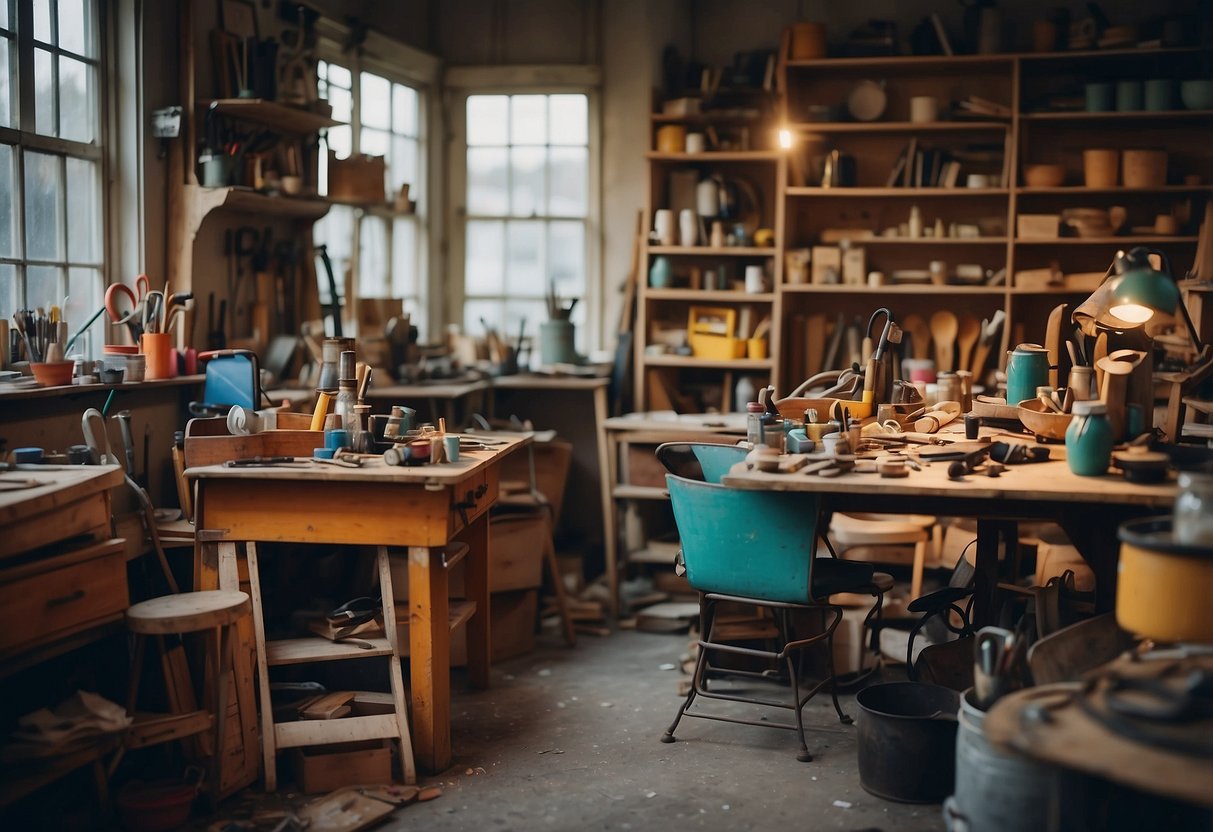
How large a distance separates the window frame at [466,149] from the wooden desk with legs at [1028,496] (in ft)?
11.2

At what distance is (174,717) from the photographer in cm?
348

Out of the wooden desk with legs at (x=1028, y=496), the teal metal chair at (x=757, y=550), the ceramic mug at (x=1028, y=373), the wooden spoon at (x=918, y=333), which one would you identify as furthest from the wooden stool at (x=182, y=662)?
the wooden spoon at (x=918, y=333)

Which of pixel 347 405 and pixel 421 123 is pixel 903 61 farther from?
pixel 347 405

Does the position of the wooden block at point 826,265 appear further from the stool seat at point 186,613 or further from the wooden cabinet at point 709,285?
the stool seat at point 186,613

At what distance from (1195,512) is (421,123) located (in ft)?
17.0

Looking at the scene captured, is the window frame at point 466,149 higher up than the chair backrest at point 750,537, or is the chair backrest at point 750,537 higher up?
the window frame at point 466,149

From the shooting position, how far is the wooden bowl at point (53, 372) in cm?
400

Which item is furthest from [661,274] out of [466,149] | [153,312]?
[153,312]

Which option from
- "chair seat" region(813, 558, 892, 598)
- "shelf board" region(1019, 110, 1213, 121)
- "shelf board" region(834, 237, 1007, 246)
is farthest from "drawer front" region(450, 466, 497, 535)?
"shelf board" region(1019, 110, 1213, 121)

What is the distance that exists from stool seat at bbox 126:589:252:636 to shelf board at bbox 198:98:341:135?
217 cm

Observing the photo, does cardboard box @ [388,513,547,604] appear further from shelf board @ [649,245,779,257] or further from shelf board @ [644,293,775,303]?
shelf board @ [649,245,779,257]

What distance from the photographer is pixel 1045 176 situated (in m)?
6.32

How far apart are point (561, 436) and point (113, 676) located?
135 inches

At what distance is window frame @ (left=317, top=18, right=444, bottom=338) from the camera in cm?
622
